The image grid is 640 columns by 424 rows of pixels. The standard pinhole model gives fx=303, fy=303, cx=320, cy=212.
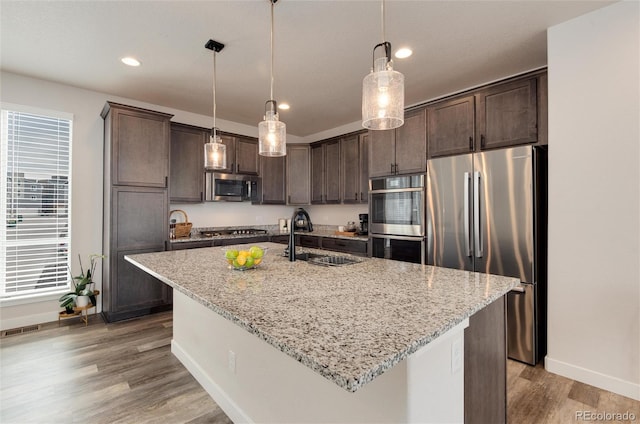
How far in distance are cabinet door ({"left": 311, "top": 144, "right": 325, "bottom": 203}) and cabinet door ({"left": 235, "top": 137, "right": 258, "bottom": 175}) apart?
0.96 m

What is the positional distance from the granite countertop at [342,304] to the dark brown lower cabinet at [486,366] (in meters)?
0.17

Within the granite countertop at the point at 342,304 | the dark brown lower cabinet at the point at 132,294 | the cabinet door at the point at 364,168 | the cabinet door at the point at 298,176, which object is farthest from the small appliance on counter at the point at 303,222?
the granite countertop at the point at 342,304

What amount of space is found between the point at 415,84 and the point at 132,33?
107 inches

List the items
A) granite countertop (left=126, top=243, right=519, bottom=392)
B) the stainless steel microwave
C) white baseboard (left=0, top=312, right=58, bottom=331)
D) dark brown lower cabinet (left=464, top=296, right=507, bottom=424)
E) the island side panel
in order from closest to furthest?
granite countertop (left=126, top=243, right=519, bottom=392)
the island side panel
dark brown lower cabinet (left=464, top=296, right=507, bottom=424)
white baseboard (left=0, top=312, right=58, bottom=331)
the stainless steel microwave

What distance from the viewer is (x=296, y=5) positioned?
2057mm

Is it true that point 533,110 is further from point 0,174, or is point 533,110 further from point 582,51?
point 0,174

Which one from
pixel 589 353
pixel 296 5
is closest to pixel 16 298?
pixel 296 5

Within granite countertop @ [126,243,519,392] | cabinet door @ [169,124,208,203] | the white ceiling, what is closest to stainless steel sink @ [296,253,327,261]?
granite countertop @ [126,243,519,392]

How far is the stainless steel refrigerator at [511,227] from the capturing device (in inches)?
96.9

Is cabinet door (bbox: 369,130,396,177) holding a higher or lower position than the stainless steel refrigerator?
higher

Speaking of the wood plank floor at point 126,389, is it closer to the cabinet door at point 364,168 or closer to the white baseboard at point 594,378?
the white baseboard at point 594,378

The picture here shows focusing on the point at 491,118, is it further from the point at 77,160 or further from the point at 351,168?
the point at 77,160

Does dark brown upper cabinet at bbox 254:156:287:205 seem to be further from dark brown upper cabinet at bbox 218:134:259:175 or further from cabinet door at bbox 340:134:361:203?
cabinet door at bbox 340:134:361:203

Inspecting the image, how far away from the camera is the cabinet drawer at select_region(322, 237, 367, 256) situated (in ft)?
13.1
